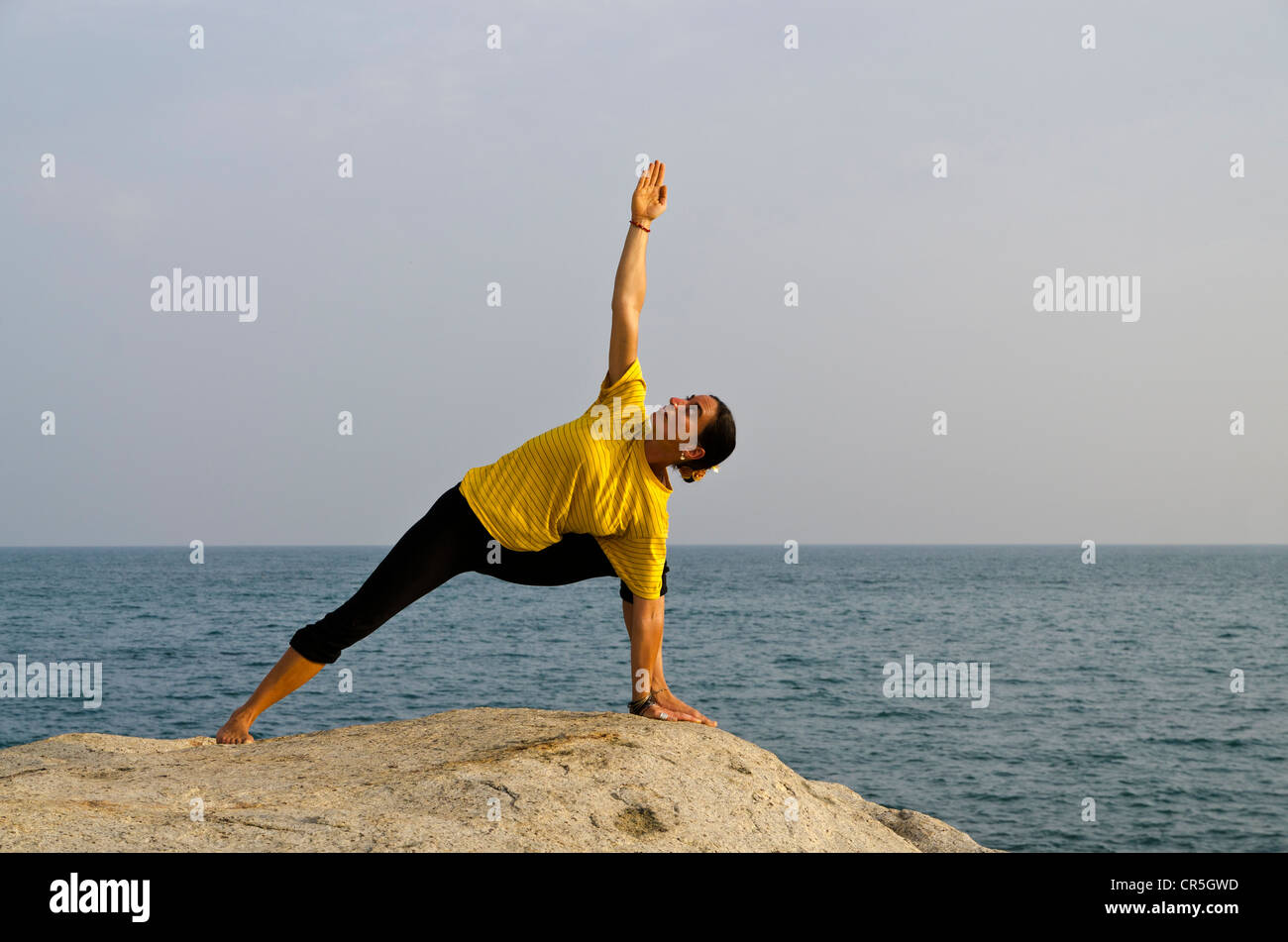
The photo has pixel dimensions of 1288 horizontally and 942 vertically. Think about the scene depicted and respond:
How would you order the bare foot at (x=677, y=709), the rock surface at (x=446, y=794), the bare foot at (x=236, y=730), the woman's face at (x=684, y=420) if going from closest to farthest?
the rock surface at (x=446, y=794) < the woman's face at (x=684, y=420) < the bare foot at (x=677, y=709) < the bare foot at (x=236, y=730)

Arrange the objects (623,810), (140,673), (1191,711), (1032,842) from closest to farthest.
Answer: (623,810), (1032,842), (1191,711), (140,673)

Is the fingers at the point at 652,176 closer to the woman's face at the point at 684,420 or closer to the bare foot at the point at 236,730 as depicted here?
the woman's face at the point at 684,420

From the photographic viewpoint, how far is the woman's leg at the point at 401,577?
5.04 m

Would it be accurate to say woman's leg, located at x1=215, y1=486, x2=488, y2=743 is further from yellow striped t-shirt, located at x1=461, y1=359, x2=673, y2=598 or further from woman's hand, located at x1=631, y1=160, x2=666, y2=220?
woman's hand, located at x1=631, y1=160, x2=666, y2=220

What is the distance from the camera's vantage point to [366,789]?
4.05 meters

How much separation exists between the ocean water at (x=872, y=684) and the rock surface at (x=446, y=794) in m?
0.53

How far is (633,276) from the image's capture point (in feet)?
16.2

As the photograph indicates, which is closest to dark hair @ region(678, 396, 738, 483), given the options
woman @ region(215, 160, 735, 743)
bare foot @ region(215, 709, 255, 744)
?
woman @ region(215, 160, 735, 743)

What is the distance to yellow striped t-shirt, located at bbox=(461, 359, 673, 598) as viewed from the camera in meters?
4.92

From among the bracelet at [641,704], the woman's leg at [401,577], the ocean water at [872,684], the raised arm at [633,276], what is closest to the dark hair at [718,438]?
the raised arm at [633,276]

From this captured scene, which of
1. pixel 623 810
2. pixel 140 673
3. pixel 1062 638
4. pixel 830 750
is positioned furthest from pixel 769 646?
pixel 623 810

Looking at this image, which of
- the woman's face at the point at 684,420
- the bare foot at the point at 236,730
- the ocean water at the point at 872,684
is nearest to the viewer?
the woman's face at the point at 684,420
